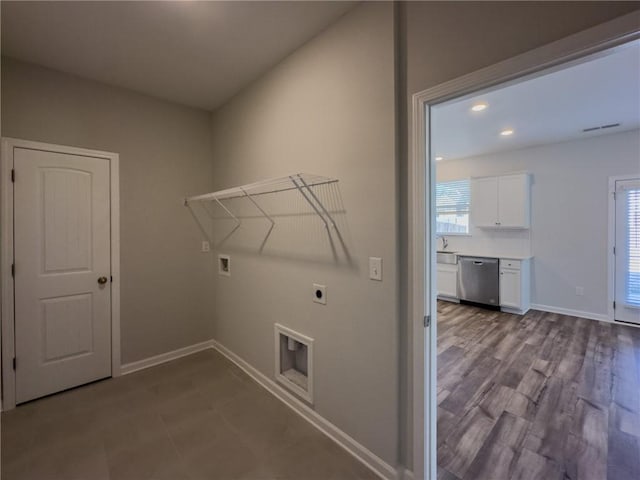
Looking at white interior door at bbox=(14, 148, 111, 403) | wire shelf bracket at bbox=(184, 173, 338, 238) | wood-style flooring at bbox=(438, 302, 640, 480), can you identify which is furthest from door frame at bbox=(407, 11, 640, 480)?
white interior door at bbox=(14, 148, 111, 403)

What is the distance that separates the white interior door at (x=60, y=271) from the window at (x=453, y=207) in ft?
17.3

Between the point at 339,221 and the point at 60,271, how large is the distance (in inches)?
98.8

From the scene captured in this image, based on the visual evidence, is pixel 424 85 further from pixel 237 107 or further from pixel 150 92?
pixel 150 92

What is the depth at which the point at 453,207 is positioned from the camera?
229 inches

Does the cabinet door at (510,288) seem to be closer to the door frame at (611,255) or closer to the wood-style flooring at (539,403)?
the wood-style flooring at (539,403)

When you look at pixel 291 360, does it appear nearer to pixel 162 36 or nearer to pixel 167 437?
pixel 167 437

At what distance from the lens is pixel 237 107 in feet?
9.61

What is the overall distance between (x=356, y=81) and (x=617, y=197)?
464cm

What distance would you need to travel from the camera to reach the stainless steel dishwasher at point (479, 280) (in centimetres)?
475

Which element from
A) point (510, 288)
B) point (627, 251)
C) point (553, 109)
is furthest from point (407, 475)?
point (627, 251)

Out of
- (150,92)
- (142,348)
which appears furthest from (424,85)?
(142,348)

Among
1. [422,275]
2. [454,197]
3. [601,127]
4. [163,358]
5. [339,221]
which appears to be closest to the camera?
[422,275]

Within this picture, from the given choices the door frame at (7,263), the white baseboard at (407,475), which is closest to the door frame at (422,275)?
the white baseboard at (407,475)

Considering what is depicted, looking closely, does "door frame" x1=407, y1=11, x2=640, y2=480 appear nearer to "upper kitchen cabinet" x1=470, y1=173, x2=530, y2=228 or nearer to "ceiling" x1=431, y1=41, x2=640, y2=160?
"ceiling" x1=431, y1=41, x2=640, y2=160
